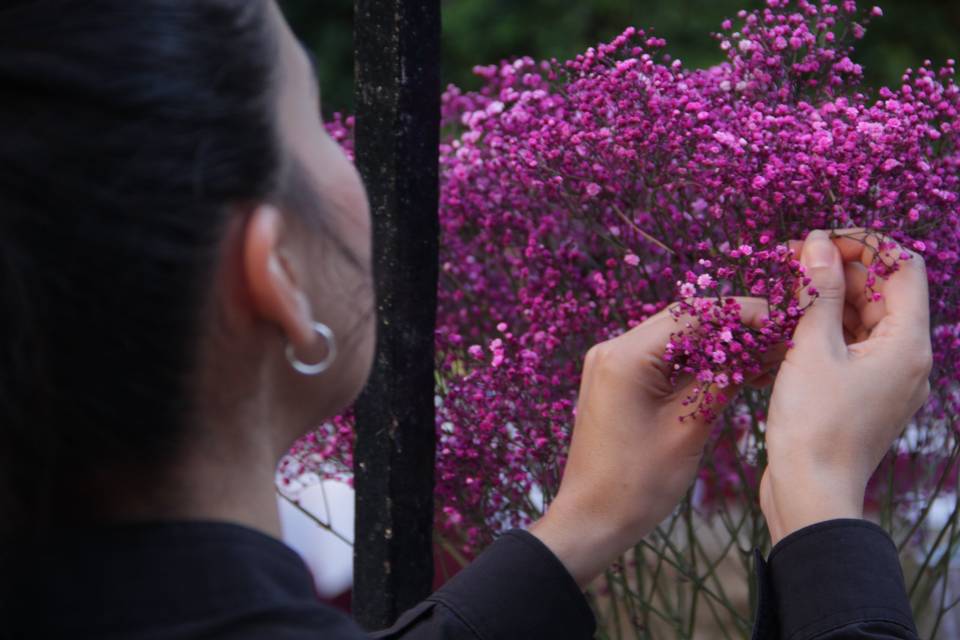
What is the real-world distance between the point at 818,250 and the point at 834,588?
0.34 metres

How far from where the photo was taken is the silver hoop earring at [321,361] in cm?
89

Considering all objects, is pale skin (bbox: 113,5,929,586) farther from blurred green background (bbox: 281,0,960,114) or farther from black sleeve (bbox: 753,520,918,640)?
blurred green background (bbox: 281,0,960,114)

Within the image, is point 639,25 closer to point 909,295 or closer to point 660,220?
point 660,220

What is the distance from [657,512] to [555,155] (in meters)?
0.44

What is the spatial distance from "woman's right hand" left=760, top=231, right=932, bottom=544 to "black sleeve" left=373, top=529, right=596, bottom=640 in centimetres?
27

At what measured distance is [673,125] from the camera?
1.27m

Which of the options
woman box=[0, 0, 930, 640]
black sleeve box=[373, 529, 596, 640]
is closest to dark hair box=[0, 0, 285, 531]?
woman box=[0, 0, 930, 640]

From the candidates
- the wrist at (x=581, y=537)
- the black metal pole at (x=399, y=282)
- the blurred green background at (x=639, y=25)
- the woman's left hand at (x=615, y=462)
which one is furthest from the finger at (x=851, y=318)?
the blurred green background at (x=639, y=25)

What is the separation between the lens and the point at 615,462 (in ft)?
4.32

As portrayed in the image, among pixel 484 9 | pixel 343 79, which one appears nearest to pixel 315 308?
pixel 484 9

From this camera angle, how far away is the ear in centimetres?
81

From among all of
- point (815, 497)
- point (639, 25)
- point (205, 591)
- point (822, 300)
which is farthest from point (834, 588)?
point (639, 25)

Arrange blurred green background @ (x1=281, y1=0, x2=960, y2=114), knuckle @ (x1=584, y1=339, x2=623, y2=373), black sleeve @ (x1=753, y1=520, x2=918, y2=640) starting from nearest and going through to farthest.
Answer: black sleeve @ (x1=753, y1=520, x2=918, y2=640)
knuckle @ (x1=584, y1=339, x2=623, y2=373)
blurred green background @ (x1=281, y1=0, x2=960, y2=114)

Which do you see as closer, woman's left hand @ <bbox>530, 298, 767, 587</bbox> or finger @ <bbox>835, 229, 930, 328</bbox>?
finger @ <bbox>835, 229, 930, 328</bbox>
